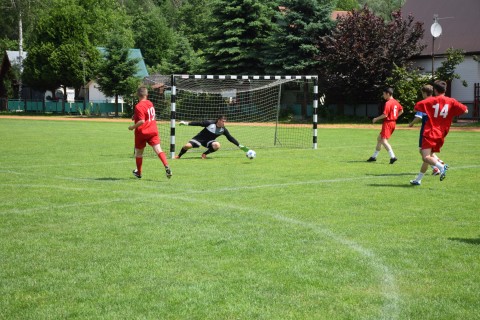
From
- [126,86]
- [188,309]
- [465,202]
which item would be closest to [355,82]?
[126,86]

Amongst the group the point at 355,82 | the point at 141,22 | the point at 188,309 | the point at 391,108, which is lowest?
the point at 188,309

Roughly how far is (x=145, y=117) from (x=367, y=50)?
30483mm

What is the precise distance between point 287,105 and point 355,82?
6.54 m

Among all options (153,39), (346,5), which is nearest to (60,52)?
(153,39)

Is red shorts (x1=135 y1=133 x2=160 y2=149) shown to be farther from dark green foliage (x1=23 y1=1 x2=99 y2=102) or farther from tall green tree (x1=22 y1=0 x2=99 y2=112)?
tall green tree (x1=22 y1=0 x2=99 y2=112)

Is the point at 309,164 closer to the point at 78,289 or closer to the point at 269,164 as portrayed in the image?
the point at 269,164

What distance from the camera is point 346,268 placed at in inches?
243

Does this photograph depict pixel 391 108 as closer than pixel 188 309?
No

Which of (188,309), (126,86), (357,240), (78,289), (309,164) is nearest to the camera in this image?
(188,309)

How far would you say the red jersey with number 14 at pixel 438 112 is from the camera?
11367 millimetres

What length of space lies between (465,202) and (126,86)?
5006cm

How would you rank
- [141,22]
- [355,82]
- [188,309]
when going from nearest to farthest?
[188,309], [355,82], [141,22]

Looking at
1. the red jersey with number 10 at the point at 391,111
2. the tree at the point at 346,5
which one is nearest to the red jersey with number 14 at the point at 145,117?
the red jersey with number 10 at the point at 391,111

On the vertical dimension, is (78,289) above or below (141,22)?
below
